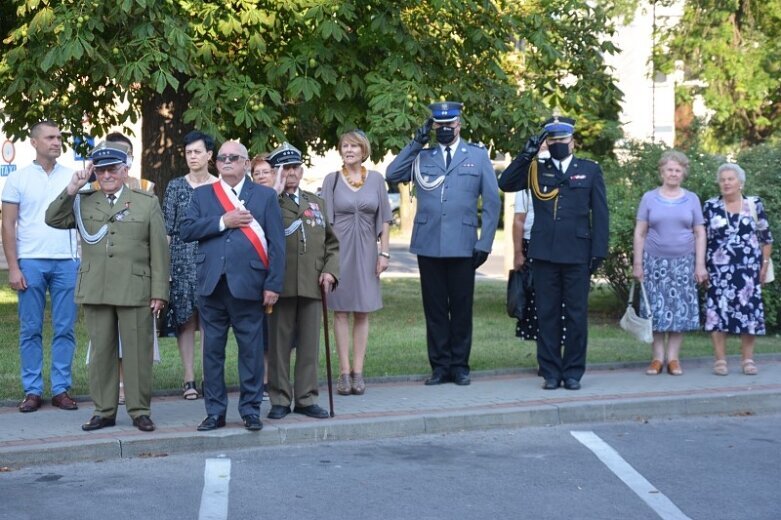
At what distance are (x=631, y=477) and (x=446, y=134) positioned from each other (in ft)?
11.1

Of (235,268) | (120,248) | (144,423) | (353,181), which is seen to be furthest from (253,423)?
(353,181)

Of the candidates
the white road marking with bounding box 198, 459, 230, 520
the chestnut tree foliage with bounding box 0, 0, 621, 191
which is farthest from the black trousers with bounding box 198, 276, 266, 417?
the chestnut tree foliage with bounding box 0, 0, 621, 191

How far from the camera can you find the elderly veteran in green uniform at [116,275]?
26.5 ft

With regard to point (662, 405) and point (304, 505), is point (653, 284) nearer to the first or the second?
point (662, 405)

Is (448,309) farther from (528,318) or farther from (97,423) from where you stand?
(97,423)

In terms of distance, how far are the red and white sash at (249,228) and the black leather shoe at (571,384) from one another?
9.83ft

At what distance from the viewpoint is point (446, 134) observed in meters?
9.70

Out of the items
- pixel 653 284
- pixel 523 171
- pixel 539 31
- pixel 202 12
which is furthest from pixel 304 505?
pixel 539 31

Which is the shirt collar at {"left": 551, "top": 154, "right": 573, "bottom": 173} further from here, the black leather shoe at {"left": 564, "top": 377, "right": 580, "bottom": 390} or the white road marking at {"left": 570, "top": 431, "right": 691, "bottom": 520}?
the white road marking at {"left": 570, "top": 431, "right": 691, "bottom": 520}

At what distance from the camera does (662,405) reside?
934cm

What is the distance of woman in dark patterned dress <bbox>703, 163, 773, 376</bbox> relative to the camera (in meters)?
10.7

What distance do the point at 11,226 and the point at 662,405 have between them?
15.6ft

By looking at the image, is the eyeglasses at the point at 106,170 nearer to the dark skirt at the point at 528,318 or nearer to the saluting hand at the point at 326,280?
the saluting hand at the point at 326,280

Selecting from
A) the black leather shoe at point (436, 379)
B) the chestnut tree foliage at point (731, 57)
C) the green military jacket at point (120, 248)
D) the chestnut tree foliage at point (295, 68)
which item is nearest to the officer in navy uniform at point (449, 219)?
the black leather shoe at point (436, 379)
